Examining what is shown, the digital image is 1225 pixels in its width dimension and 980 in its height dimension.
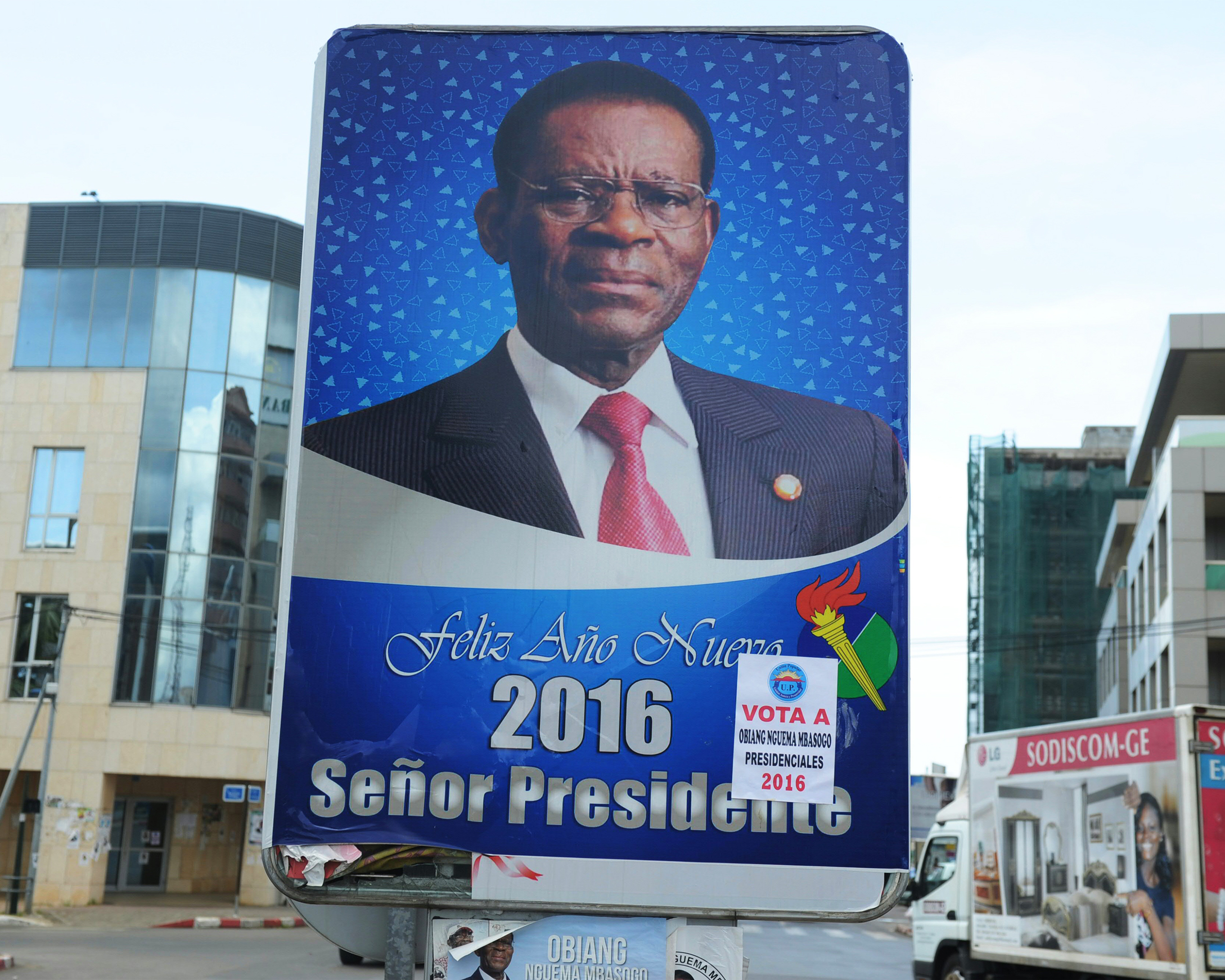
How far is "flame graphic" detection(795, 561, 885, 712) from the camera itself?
177 inches

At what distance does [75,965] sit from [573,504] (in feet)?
50.5

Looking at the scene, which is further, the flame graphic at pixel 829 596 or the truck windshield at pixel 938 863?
the truck windshield at pixel 938 863

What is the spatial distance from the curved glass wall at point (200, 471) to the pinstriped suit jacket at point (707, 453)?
2708 centimetres

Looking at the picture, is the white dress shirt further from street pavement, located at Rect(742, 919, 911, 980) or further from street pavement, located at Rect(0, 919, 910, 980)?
street pavement, located at Rect(742, 919, 911, 980)

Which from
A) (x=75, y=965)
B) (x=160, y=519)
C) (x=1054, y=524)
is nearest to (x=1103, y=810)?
(x=75, y=965)

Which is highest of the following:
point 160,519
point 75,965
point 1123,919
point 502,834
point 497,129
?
point 160,519

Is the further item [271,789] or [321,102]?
[321,102]

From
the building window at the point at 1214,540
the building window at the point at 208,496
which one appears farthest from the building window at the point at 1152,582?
the building window at the point at 208,496

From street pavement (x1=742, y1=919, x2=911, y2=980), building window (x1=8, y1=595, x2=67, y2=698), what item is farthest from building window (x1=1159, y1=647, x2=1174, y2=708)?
building window (x1=8, y1=595, x2=67, y2=698)

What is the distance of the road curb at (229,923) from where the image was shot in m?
25.8

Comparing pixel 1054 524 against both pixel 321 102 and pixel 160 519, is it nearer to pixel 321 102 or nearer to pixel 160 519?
pixel 160 519

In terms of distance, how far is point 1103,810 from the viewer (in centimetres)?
1241

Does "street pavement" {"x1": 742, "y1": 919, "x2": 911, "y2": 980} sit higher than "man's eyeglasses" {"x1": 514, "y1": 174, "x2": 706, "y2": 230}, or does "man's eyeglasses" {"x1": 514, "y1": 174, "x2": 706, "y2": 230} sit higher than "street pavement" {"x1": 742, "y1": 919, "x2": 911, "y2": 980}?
"man's eyeglasses" {"x1": 514, "y1": 174, "x2": 706, "y2": 230}

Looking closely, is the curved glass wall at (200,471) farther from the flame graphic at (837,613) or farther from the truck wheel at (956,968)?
the flame graphic at (837,613)
